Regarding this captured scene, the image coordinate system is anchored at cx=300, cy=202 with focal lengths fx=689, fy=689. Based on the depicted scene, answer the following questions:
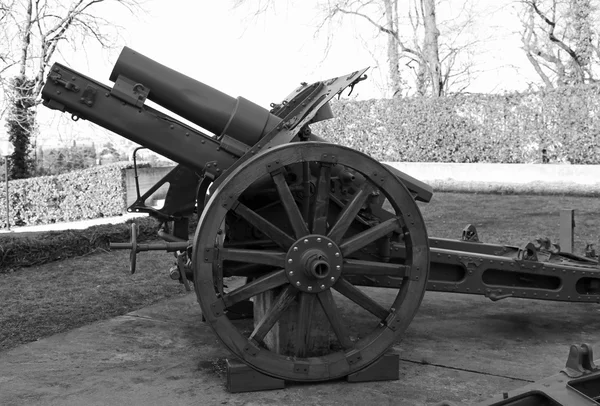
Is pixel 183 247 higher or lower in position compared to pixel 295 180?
lower

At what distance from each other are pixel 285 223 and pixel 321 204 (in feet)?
1.52

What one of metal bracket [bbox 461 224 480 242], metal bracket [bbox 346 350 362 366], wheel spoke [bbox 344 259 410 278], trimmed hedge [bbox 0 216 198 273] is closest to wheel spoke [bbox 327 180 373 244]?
wheel spoke [bbox 344 259 410 278]

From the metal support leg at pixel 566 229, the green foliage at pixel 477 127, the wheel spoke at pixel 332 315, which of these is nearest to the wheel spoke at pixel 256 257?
the wheel spoke at pixel 332 315

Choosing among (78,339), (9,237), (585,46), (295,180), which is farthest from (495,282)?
(585,46)

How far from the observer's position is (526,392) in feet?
8.08

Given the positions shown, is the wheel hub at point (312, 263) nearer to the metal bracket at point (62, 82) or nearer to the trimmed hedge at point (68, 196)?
the metal bracket at point (62, 82)

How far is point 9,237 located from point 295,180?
16.5ft

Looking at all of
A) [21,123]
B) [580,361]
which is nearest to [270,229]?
[580,361]

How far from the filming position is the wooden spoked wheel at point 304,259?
3.76 m

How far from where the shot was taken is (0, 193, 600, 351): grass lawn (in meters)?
5.38

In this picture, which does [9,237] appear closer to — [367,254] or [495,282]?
[367,254]

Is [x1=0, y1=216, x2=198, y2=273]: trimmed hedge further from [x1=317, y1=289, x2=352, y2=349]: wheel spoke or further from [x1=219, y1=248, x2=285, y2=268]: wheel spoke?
[x1=317, y1=289, x2=352, y2=349]: wheel spoke

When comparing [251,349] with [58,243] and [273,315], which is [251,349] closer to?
Answer: [273,315]

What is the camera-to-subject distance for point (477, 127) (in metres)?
16.1
